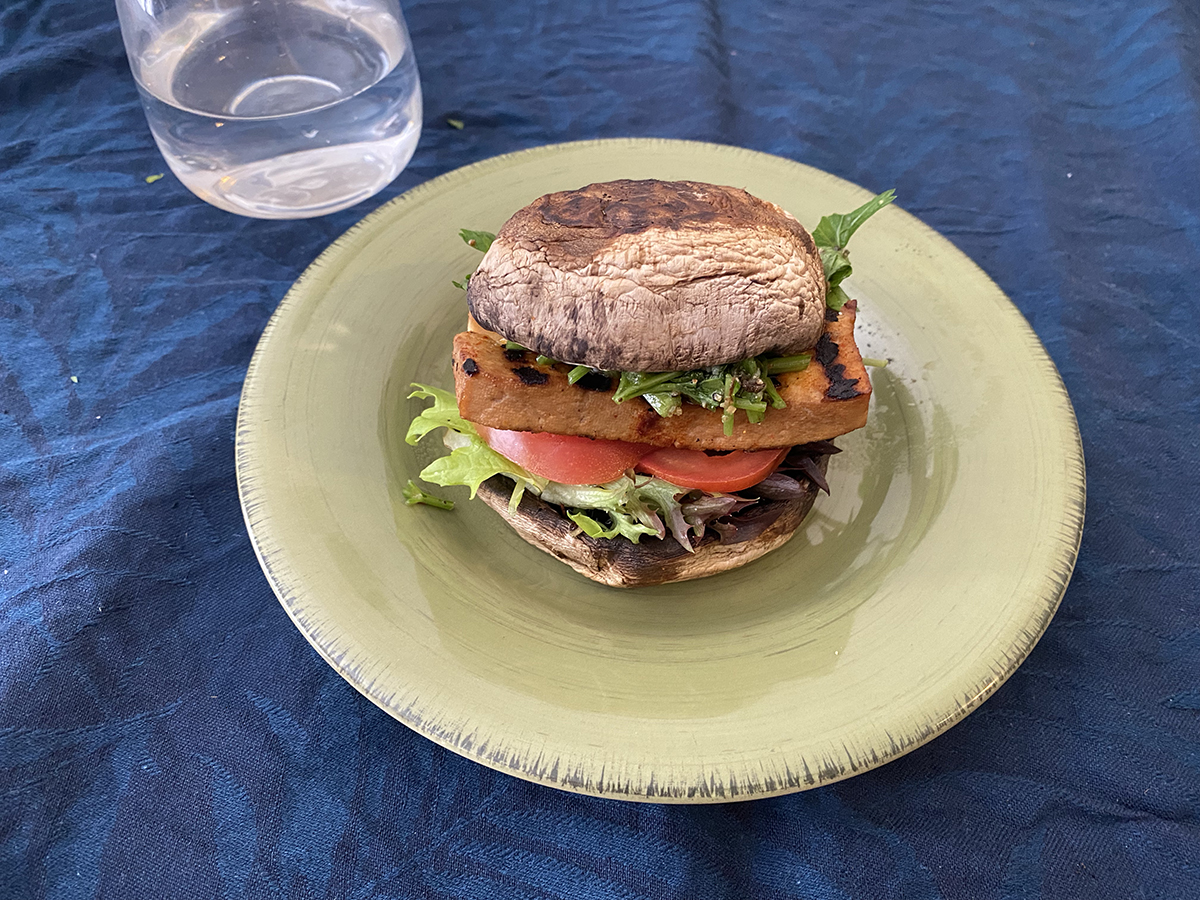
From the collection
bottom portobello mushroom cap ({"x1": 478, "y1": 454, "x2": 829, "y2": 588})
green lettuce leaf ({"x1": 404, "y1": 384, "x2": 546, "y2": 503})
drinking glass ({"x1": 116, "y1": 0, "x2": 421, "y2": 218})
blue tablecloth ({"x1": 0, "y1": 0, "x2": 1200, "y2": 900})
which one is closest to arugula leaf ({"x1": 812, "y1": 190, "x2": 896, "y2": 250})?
bottom portobello mushroom cap ({"x1": 478, "y1": 454, "x2": 829, "y2": 588})

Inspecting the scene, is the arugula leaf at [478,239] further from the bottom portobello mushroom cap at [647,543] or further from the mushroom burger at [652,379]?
the bottom portobello mushroom cap at [647,543]

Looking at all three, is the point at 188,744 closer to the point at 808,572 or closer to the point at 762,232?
the point at 808,572

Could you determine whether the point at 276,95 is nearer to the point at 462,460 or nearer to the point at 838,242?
the point at 462,460

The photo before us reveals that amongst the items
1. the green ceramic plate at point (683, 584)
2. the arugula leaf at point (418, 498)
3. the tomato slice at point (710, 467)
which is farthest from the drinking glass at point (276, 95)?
the tomato slice at point (710, 467)

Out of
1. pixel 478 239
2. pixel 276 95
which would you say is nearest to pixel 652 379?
pixel 478 239

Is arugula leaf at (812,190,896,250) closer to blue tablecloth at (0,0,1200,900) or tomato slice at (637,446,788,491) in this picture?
tomato slice at (637,446,788,491)

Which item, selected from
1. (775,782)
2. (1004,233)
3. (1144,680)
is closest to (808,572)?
(775,782)
